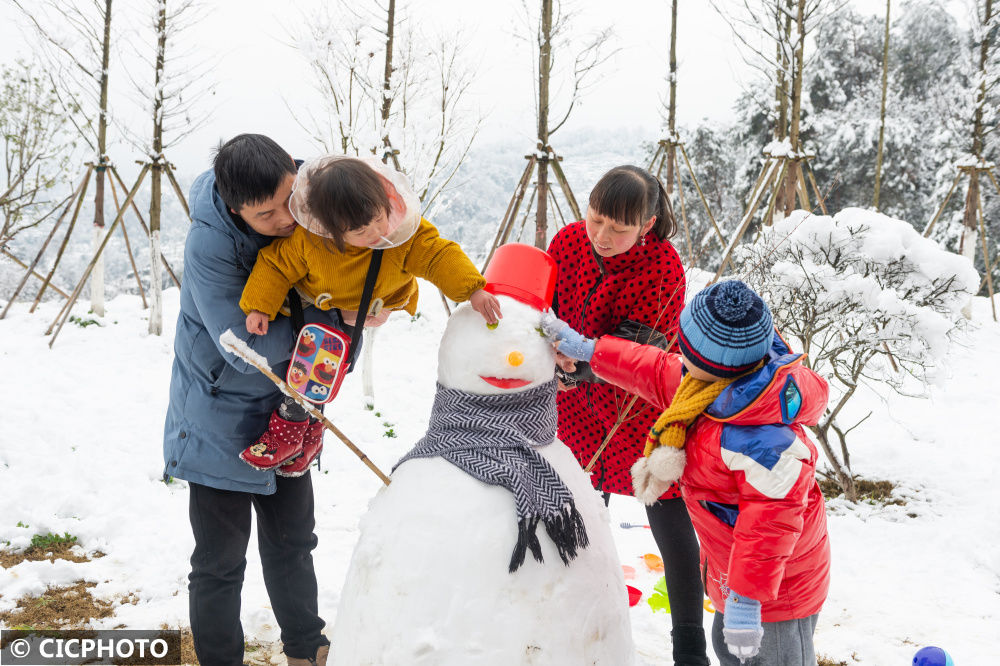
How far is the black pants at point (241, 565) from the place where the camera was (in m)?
1.69

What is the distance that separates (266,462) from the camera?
165cm

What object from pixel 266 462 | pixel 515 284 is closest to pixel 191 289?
pixel 266 462

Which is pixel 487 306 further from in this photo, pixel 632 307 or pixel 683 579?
pixel 683 579

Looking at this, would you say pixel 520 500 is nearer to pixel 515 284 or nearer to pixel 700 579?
pixel 515 284

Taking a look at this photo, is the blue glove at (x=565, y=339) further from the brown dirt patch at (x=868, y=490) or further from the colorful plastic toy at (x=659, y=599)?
the brown dirt patch at (x=868, y=490)

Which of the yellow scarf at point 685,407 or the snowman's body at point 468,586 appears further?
the yellow scarf at point 685,407

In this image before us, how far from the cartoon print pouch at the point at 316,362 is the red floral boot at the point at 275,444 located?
138 mm

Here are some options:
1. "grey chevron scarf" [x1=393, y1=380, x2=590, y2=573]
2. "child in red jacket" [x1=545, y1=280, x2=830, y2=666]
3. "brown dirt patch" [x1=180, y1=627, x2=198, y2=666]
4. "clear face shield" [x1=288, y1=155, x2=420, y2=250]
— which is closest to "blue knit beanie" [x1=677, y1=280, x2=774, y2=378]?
"child in red jacket" [x1=545, y1=280, x2=830, y2=666]

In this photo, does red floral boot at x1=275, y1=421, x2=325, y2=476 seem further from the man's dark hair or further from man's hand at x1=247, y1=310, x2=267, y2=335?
the man's dark hair

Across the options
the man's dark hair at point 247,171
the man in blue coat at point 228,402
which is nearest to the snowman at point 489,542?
the man in blue coat at point 228,402

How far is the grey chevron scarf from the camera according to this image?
4.39 ft

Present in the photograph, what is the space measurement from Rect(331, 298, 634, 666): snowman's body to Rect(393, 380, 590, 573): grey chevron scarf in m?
0.03

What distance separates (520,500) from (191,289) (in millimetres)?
993

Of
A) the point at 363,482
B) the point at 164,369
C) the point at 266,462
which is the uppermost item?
the point at 266,462
